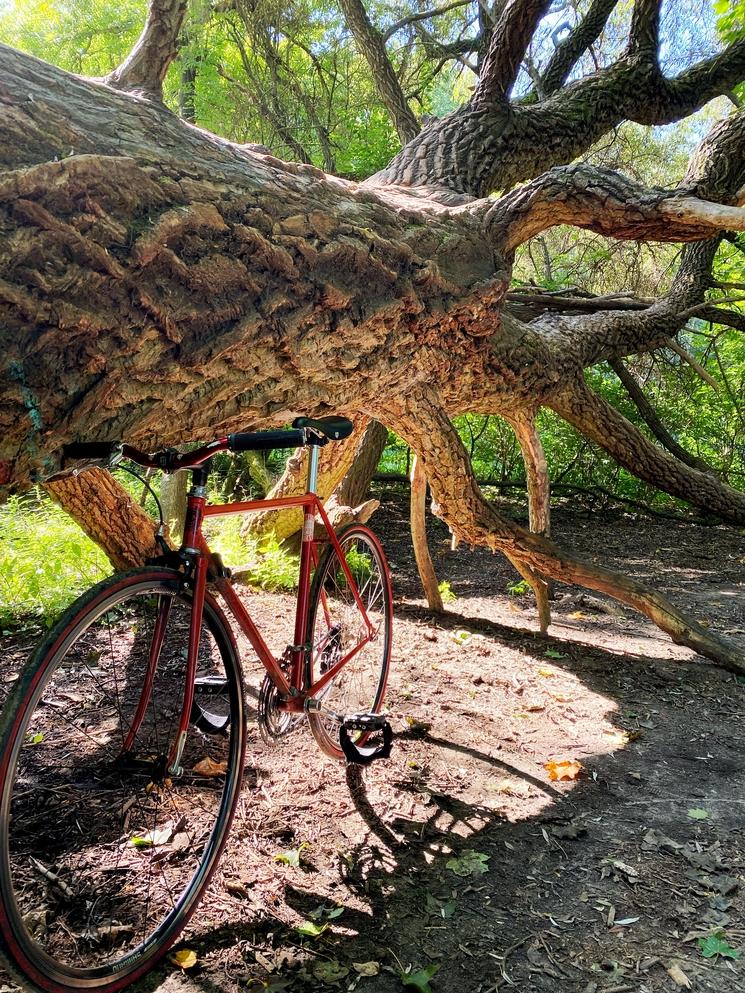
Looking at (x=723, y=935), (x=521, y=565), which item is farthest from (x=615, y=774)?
(x=521, y=565)

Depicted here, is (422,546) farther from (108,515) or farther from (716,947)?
(716,947)

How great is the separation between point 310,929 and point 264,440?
1407 millimetres

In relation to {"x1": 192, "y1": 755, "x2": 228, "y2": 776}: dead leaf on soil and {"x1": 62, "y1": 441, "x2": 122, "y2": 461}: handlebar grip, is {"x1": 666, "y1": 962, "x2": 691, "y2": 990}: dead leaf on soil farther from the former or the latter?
{"x1": 62, "y1": 441, "x2": 122, "y2": 461}: handlebar grip

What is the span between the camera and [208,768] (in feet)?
8.14

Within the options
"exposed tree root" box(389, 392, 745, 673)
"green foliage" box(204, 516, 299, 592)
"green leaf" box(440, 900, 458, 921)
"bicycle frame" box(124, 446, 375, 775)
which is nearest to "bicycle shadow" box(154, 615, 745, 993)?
"green leaf" box(440, 900, 458, 921)

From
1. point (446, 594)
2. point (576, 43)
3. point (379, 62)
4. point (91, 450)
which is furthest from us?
point (379, 62)

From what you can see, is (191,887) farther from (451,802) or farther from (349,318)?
(349,318)

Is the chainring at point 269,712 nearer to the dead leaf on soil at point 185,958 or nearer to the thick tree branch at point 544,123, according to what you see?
the dead leaf on soil at point 185,958

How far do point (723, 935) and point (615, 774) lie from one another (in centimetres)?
101

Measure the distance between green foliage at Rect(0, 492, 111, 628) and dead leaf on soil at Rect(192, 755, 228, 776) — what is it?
230 cm

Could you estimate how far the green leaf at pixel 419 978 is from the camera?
A: 5.93 ft

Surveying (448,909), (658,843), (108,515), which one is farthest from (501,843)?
(108,515)

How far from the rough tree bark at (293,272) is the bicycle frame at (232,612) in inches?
12.8

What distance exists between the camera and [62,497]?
3848 mm
